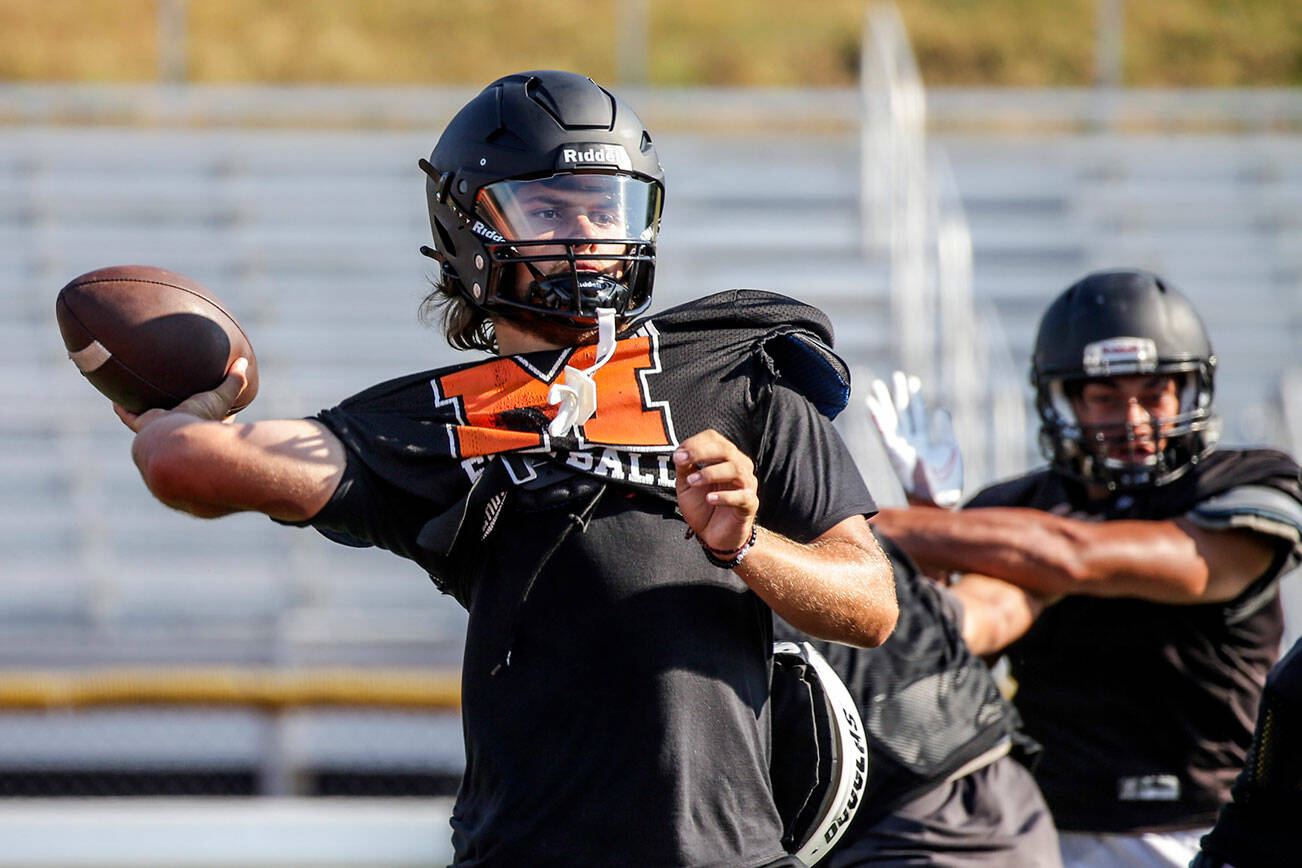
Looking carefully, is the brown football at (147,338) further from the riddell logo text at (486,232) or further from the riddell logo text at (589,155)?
the riddell logo text at (589,155)

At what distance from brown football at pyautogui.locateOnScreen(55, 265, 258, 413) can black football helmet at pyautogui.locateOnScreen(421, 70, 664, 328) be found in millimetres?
380

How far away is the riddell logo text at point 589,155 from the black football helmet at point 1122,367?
1949mm

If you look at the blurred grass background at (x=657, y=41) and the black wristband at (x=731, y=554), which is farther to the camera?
the blurred grass background at (x=657, y=41)

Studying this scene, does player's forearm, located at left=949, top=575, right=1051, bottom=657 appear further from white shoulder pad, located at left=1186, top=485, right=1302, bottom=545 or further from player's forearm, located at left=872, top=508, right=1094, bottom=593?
white shoulder pad, located at left=1186, top=485, right=1302, bottom=545

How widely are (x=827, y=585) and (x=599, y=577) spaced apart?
12.0 inches

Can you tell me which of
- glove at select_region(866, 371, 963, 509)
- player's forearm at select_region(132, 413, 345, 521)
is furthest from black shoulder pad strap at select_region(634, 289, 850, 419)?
glove at select_region(866, 371, 963, 509)

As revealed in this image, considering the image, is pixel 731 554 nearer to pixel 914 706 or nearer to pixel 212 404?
pixel 212 404

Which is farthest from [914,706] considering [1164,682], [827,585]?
[827,585]

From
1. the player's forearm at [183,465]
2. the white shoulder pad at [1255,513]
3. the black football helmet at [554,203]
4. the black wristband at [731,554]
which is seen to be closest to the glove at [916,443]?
the white shoulder pad at [1255,513]

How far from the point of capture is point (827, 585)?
204 centimetres

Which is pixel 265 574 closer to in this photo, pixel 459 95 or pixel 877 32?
pixel 459 95

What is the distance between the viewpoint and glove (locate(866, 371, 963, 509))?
362cm

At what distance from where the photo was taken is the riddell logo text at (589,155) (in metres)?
2.21

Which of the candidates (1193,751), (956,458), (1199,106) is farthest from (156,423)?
(1199,106)
